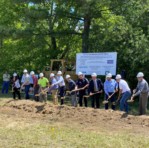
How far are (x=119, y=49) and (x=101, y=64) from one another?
2247mm

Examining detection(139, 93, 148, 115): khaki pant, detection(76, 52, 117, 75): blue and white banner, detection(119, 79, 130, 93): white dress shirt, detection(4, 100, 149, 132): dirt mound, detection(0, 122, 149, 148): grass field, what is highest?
detection(76, 52, 117, 75): blue and white banner

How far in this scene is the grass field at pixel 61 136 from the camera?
29.2ft

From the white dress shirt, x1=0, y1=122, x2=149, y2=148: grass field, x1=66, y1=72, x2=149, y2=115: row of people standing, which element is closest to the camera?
x1=0, y1=122, x2=149, y2=148: grass field

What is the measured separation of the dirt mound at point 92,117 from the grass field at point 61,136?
346 millimetres

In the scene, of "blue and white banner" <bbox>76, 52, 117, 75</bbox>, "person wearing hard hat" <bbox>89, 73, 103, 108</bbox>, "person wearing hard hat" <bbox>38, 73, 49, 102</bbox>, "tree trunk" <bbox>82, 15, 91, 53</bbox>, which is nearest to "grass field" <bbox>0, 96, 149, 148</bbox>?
"person wearing hard hat" <bbox>89, 73, 103, 108</bbox>

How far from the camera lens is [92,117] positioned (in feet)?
42.4

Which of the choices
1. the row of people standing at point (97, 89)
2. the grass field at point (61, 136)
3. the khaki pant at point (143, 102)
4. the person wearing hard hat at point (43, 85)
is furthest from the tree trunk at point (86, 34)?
the grass field at point (61, 136)

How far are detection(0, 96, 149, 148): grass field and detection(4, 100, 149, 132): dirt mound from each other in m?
0.35

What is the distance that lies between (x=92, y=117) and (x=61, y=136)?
10.5ft

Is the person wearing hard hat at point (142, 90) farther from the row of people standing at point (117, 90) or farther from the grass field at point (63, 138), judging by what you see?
the grass field at point (63, 138)

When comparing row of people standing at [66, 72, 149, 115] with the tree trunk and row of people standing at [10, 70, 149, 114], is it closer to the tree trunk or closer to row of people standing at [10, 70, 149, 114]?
row of people standing at [10, 70, 149, 114]

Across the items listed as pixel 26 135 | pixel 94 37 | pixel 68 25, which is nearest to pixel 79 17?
pixel 94 37

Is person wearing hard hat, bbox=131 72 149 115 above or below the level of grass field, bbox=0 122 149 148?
above

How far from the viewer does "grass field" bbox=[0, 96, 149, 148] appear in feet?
29.2
